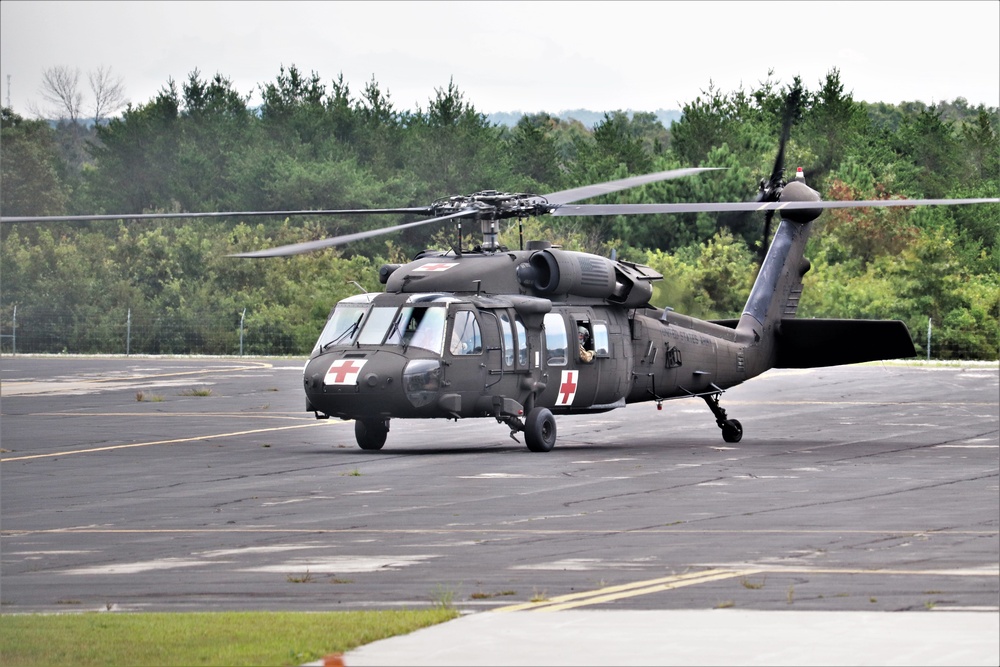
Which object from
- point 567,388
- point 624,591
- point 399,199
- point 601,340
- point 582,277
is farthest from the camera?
point 399,199

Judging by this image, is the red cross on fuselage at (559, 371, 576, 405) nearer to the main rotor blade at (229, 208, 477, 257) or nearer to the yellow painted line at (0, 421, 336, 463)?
the main rotor blade at (229, 208, 477, 257)

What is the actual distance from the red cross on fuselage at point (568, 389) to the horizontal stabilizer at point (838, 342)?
516cm

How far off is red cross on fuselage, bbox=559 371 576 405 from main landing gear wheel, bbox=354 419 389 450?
2.81m

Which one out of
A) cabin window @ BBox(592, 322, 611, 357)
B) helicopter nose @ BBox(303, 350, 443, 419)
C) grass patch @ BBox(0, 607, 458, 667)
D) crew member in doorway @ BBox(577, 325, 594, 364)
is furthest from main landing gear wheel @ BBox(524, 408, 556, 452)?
grass patch @ BBox(0, 607, 458, 667)

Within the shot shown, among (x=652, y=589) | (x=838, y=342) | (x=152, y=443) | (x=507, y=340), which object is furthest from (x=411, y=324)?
(x=652, y=589)

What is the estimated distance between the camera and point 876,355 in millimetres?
27266

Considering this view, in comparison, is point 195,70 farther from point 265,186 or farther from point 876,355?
point 876,355

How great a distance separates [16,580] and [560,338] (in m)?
13.3

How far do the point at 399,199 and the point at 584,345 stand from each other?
53.3 m

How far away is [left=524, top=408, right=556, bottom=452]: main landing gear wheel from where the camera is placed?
2403cm

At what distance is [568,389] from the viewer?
25000 mm

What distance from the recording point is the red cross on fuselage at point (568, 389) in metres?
24.9

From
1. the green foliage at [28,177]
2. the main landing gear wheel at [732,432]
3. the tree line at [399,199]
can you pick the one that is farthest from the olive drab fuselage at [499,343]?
the green foliage at [28,177]

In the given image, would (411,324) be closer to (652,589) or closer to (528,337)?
(528,337)
